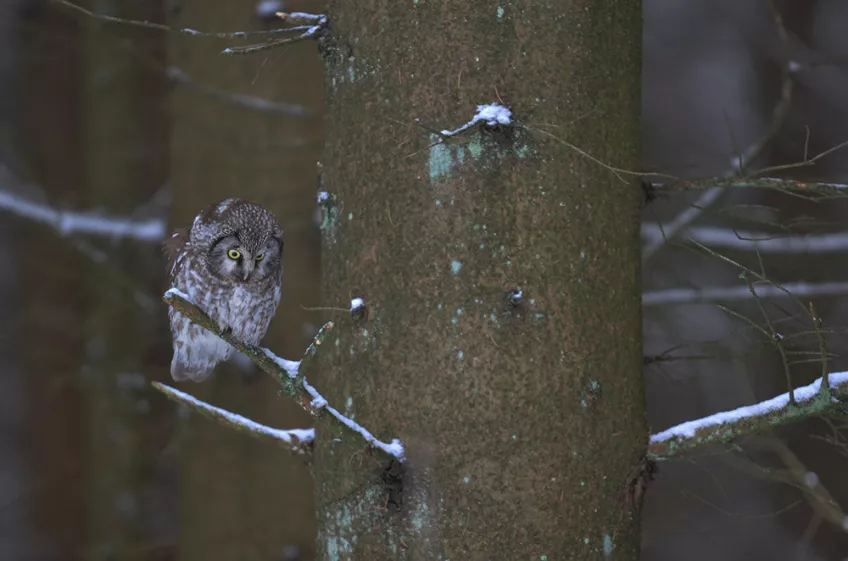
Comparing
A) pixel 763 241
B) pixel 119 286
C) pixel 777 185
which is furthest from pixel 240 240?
pixel 763 241

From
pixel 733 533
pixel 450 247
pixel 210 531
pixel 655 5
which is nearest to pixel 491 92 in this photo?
pixel 450 247

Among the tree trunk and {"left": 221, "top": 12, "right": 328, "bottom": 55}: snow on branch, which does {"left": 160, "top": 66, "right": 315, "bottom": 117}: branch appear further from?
{"left": 221, "top": 12, "right": 328, "bottom": 55}: snow on branch

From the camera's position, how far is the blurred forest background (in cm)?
371

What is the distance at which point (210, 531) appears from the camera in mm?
3764

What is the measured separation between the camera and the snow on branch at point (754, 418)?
1872 mm

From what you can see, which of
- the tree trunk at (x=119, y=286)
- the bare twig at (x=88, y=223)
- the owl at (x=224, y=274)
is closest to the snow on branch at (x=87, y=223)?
the bare twig at (x=88, y=223)

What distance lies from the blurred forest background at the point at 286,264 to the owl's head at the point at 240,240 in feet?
1.46

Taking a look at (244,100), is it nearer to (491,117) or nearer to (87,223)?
(87,223)

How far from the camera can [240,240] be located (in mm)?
2623

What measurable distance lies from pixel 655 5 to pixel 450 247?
8244mm

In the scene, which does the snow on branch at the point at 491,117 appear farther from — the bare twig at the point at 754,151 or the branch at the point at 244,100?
the branch at the point at 244,100

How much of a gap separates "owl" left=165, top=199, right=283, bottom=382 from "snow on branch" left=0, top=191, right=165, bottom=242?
1545mm

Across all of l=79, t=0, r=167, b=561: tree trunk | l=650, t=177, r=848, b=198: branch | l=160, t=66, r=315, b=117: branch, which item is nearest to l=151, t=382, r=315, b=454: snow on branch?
l=650, t=177, r=848, b=198: branch

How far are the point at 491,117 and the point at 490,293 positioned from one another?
39 cm
